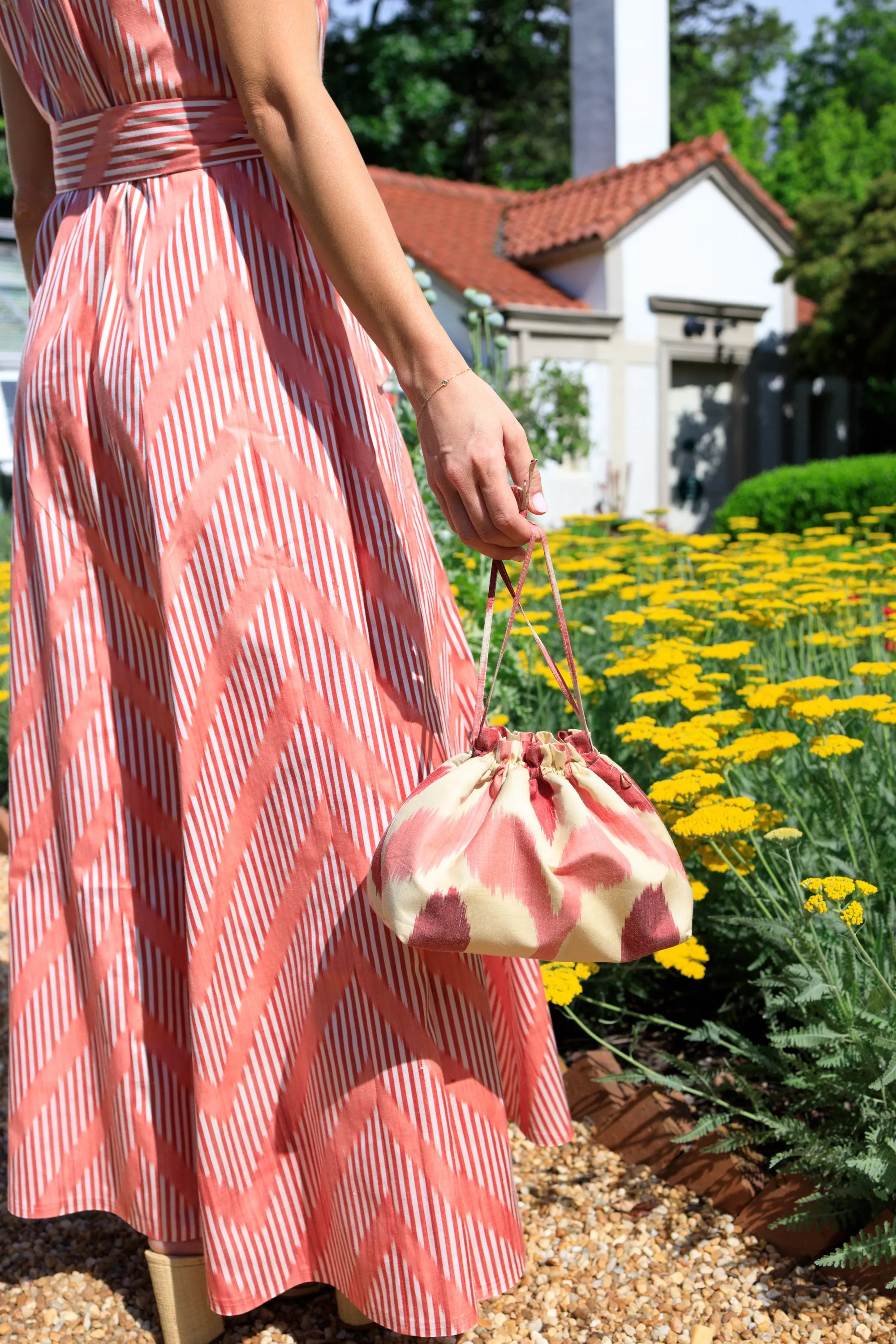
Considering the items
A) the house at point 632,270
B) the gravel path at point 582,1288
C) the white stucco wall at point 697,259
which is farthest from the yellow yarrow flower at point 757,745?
the white stucco wall at point 697,259

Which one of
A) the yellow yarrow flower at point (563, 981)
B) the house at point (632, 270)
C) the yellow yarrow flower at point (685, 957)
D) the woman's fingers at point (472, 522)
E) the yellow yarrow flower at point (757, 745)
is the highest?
the house at point (632, 270)

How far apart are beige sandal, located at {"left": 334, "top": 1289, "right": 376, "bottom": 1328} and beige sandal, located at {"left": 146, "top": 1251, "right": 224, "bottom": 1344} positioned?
0.10 ft

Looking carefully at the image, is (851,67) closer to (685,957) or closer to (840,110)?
(840,110)

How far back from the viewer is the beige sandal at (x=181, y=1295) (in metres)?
Result: 1.38

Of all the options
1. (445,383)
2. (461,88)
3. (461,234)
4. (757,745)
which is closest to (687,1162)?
(757,745)

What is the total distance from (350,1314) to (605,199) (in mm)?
14954

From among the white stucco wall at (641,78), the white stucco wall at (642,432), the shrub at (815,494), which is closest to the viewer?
the shrub at (815,494)

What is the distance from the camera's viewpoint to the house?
1395 centimetres

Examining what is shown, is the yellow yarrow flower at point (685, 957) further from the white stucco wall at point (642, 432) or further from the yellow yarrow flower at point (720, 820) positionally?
the white stucco wall at point (642, 432)

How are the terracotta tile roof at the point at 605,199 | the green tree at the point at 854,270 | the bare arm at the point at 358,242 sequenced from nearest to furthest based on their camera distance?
the bare arm at the point at 358,242 → the terracotta tile roof at the point at 605,199 → the green tree at the point at 854,270

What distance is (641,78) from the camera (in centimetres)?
1438

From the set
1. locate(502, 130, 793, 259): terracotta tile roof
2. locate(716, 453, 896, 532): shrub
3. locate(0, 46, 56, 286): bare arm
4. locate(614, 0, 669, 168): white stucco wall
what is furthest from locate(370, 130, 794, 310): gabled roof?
locate(0, 46, 56, 286): bare arm

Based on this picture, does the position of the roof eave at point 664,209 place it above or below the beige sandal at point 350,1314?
above

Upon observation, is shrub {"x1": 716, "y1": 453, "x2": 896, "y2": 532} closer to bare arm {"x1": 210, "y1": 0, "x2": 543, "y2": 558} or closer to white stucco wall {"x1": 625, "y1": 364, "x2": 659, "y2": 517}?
white stucco wall {"x1": 625, "y1": 364, "x2": 659, "y2": 517}
